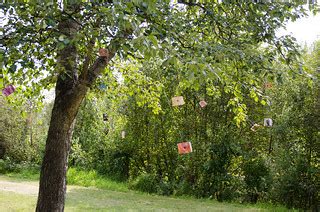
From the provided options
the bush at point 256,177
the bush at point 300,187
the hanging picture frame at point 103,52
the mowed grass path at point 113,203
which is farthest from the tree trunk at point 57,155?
the bush at point 256,177

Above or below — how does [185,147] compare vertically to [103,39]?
below

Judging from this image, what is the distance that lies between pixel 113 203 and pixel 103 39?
525cm

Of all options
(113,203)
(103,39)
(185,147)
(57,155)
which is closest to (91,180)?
(113,203)

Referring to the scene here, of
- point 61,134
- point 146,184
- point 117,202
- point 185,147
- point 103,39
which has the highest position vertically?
point 103,39

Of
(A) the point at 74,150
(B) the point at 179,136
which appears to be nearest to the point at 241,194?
(B) the point at 179,136

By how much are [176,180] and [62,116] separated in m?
6.96

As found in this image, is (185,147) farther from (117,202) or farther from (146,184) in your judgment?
(146,184)

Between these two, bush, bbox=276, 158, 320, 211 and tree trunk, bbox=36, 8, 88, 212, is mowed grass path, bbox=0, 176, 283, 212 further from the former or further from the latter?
tree trunk, bbox=36, 8, 88, 212

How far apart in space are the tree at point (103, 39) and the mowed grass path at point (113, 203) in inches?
132

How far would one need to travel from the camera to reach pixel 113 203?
7.45 metres

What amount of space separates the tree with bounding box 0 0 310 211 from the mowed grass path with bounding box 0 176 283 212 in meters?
3.35

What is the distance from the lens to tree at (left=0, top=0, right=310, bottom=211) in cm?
235

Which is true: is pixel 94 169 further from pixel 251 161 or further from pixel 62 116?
pixel 62 116

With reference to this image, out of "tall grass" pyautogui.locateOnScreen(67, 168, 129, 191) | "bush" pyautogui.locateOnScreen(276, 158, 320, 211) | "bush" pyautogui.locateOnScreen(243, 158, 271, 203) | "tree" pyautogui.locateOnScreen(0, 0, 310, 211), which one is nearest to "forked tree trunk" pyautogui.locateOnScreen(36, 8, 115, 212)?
"tree" pyautogui.locateOnScreen(0, 0, 310, 211)
